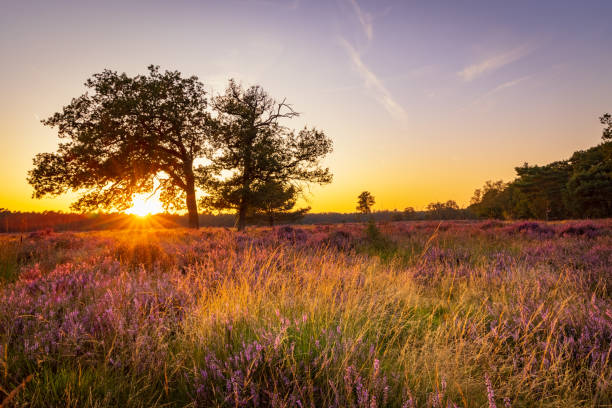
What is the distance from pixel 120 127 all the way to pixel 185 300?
17642 mm

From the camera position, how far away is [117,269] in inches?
200

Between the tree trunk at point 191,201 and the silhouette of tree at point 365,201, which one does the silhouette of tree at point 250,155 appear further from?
the silhouette of tree at point 365,201

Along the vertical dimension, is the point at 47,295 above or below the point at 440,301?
above

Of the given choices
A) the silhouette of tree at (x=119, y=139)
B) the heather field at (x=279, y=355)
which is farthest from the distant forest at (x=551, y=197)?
the heather field at (x=279, y=355)

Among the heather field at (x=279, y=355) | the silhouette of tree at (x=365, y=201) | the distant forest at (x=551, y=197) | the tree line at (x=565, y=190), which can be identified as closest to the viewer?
the heather field at (x=279, y=355)

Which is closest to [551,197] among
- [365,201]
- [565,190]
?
[565,190]

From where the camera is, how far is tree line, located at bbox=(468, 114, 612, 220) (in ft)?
147

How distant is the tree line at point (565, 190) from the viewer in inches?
1767

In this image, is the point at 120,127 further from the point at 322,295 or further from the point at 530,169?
the point at 530,169

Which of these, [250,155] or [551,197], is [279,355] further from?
[551,197]

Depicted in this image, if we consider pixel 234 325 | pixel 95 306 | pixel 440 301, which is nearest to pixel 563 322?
pixel 440 301

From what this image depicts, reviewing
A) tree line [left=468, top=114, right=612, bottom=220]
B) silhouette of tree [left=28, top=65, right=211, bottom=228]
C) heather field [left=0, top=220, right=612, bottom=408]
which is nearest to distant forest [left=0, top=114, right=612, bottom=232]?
tree line [left=468, top=114, right=612, bottom=220]

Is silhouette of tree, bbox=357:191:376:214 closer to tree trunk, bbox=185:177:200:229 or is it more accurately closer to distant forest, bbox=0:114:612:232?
distant forest, bbox=0:114:612:232

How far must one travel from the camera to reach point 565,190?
50594 millimetres
